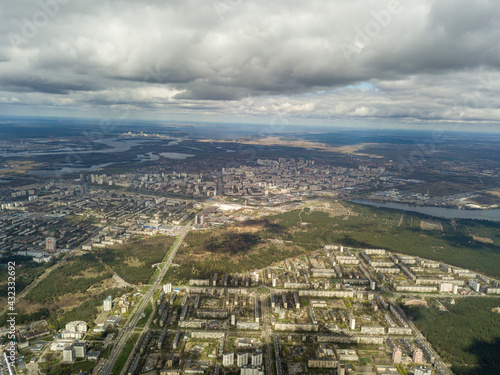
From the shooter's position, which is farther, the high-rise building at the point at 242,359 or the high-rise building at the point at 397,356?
the high-rise building at the point at 397,356

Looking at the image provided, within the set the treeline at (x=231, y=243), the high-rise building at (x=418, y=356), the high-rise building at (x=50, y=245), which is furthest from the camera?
the treeline at (x=231, y=243)

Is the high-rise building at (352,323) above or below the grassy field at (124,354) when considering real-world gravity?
above

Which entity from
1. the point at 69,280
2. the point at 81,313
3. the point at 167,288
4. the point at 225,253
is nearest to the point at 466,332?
the point at 225,253

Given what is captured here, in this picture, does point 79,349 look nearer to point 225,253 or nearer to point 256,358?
point 256,358

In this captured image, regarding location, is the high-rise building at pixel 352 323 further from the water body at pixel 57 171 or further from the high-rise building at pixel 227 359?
the water body at pixel 57 171

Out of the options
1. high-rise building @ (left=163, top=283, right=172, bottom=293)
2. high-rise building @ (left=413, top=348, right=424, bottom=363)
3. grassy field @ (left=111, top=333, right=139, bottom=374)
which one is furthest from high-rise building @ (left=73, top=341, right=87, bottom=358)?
high-rise building @ (left=413, top=348, right=424, bottom=363)

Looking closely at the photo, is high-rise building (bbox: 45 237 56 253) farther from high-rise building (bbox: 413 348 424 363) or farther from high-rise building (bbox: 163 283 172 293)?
high-rise building (bbox: 413 348 424 363)

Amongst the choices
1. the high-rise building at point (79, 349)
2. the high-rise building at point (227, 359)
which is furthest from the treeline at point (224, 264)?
the high-rise building at point (227, 359)
